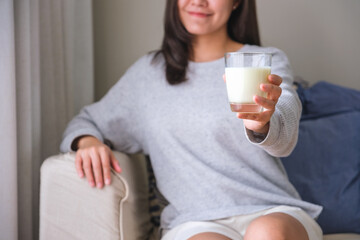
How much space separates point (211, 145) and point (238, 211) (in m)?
0.24

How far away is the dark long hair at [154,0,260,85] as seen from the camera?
159cm

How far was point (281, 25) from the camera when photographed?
7.33ft

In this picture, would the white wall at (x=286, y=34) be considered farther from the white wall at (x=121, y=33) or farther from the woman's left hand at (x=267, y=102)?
the woman's left hand at (x=267, y=102)

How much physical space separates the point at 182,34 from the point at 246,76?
2.49ft

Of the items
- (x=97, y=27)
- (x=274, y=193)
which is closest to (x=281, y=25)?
(x=97, y=27)

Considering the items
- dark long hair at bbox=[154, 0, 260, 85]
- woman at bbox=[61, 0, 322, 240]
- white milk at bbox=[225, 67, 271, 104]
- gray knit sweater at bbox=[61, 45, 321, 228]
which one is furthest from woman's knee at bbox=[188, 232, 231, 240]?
dark long hair at bbox=[154, 0, 260, 85]

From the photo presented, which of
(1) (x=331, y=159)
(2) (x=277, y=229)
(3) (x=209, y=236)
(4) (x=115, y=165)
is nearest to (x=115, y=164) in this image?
(4) (x=115, y=165)

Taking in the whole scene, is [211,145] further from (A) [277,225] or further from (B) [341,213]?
(B) [341,213]

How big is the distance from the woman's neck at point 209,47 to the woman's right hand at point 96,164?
0.52 meters

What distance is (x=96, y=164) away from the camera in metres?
1.33

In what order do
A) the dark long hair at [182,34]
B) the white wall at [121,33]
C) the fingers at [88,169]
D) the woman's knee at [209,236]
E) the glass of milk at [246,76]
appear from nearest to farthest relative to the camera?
1. the glass of milk at [246,76]
2. the woman's knee at [209,236]
3. the fingers at [88,169]
4. the dark long hair at [182,34]
5. the white wall at [121,33]

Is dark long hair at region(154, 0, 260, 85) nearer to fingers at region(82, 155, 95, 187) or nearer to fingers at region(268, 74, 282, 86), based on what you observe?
fingers at region(82, 155, 95, 187)

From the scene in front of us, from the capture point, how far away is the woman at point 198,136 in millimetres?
1331

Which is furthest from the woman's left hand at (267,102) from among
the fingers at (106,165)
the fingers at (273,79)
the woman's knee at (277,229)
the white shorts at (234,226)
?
the fingers at (106,165)
